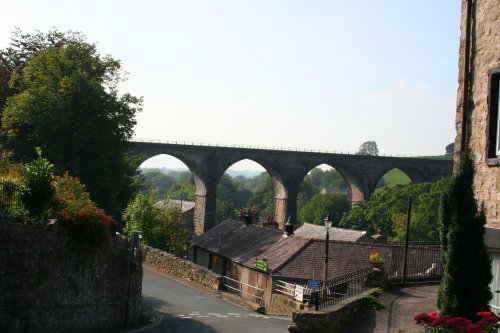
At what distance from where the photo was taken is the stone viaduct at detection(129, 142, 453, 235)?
61.6 metres

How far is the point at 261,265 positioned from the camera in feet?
87.4

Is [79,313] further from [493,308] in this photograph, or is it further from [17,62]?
[17,62]

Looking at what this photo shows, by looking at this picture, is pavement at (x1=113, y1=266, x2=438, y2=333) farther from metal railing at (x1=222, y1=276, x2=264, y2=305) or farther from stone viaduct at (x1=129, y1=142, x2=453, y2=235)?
stone viaduct at (x1=129, y1=142, x2=453, y2=235)

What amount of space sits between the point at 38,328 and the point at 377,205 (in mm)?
52020

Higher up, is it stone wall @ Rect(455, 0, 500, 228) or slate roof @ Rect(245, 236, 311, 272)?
stone wall @ Rect(455, 0, 500, 228)

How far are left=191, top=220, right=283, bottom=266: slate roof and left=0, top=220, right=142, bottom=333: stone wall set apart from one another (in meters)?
10.6

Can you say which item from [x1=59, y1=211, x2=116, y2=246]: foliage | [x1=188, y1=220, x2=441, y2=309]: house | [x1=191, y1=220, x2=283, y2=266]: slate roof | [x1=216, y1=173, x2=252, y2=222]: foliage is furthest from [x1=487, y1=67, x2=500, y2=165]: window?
[x1=216, y1=173, x2=252, y2=222]: foliage

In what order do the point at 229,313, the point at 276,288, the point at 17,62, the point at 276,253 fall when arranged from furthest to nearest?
1. the point at 17,62
2. the point at 276,253
3. the point at 276,288
4. the point at 229,313

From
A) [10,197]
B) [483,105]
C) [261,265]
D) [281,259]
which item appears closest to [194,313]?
[261,265]

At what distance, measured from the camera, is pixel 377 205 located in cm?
6303

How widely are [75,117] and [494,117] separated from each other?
83.5 feet

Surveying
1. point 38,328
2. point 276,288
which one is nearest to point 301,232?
point 276,288

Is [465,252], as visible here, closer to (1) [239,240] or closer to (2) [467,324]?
(2) [467,324]

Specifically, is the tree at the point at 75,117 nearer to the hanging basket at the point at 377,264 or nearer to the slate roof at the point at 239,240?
the slate roof at the point at 239,240
